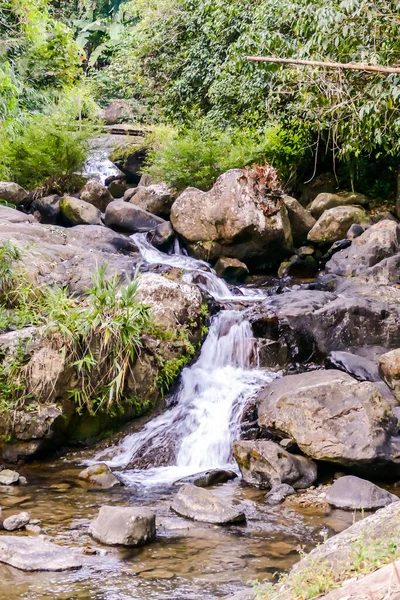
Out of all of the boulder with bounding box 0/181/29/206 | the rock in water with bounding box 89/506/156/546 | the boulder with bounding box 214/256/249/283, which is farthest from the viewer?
the boulder with bounding box 0/181/29/206

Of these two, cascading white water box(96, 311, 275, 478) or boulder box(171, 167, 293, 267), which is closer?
cascading white water box(96, 311, 275, 478)

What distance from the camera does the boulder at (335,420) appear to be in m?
6.66

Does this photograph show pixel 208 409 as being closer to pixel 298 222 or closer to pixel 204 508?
pixel 204 508

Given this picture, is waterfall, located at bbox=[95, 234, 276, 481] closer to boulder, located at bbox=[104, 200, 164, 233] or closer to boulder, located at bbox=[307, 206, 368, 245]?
boulder, located at bbox=[307, 206, 368, 245]

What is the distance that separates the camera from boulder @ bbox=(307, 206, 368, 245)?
13.5 m

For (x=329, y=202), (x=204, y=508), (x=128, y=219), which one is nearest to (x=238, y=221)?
(x=128, y=219)

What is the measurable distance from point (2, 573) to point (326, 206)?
38.6 feet

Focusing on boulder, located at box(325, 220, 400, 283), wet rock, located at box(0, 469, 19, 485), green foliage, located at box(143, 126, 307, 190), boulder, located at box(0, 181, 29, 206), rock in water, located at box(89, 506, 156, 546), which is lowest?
wet rock, located at box(0, 469, 19, 485)

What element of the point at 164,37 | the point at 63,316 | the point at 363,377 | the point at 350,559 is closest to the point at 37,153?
the point at 164,37

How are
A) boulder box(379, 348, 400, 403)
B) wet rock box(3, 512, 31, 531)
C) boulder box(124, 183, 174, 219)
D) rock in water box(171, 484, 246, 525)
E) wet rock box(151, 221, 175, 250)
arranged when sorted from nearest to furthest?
wet rock box(3, 512, 31, 531), rock in water box(171, 484, 246, 525), boulder box(379, 348, 400, 403), wet rock box(151, 221, 175, 250), boulder box(124, 183, 174, 219)

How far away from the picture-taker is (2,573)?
445 centimetres

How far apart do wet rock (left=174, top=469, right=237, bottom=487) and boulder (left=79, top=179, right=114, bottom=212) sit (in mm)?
9999

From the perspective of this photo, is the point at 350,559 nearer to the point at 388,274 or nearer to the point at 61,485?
the point at 61,485

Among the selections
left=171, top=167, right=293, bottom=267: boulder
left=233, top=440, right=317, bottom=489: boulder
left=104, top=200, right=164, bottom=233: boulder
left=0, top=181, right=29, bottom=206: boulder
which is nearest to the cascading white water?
left=233, top=440, right=317, bottom=489: boulder
